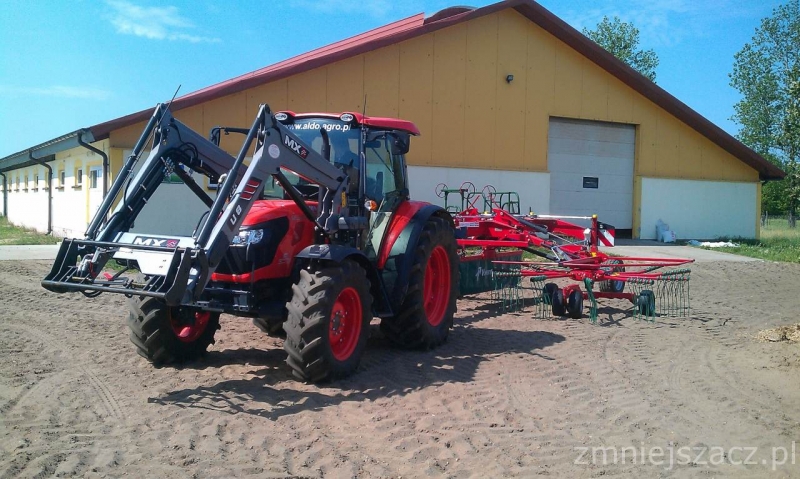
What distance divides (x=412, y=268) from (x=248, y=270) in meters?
1.91

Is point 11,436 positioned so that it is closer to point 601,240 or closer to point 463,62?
point 601,240

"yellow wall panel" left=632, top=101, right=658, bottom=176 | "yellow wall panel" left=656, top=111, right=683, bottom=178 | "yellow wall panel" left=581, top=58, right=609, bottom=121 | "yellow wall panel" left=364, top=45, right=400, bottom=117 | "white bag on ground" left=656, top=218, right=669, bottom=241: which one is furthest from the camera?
"white bag on ground" left=656, top=218, right=669, bottom=241

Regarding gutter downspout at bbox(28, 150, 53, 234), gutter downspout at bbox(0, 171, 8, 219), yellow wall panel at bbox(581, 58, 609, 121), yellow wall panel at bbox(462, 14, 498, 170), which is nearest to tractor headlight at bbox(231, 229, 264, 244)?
yellow wall panel at bbox(462, 14, 498, 170)

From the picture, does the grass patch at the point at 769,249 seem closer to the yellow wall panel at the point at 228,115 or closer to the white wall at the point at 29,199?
the yellow wall panel at the point at 228,115

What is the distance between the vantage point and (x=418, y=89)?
17875 millimetres

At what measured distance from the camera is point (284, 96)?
1588cm

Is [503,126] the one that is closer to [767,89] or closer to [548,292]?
[548,292]

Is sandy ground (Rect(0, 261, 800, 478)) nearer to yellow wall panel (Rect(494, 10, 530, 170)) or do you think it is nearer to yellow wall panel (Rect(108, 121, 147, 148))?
yellow wall panel (Rect(108, 121, 147, 148))

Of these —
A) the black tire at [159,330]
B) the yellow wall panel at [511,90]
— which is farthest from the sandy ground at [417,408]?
the yellow wall panel at [511,90]

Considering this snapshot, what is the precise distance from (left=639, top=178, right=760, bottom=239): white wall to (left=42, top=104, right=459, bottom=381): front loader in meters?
16.9

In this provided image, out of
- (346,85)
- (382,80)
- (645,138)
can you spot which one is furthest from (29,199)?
(645,138)

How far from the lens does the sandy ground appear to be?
4227 millimetres

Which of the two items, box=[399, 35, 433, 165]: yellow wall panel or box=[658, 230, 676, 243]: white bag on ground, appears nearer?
box=[399, 35, 433, 165]: yellow wall panel

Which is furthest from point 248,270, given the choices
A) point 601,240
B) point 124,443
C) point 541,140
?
point 541,140
